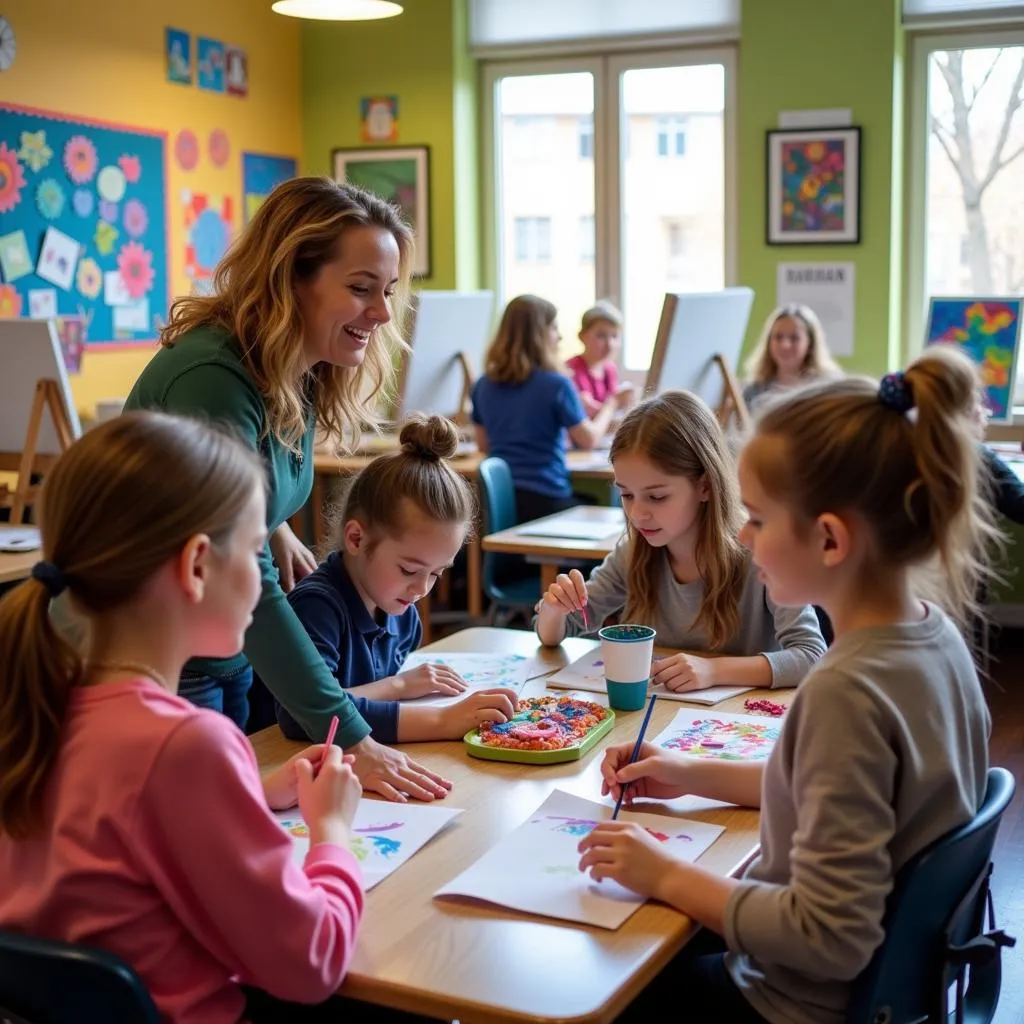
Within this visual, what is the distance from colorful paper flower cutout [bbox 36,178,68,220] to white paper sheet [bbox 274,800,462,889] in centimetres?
391

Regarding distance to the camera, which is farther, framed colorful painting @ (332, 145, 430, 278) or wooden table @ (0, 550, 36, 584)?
framed colorful painting @ (332, 145, 430, 278)

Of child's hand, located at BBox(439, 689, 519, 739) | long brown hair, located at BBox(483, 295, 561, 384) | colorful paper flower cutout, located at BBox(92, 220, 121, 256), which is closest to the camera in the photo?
child's hand, located at BBox(439, 689, 519, 739)

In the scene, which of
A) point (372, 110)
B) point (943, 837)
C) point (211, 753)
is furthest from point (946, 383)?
point (372, 110)

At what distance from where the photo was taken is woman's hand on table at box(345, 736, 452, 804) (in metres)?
1.64

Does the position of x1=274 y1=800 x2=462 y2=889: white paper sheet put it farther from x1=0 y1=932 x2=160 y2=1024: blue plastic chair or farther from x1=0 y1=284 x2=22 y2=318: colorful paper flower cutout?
x1=0 y1=284 x2=22 y2=318: colorful paper flower cutout

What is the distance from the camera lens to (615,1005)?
1.17m

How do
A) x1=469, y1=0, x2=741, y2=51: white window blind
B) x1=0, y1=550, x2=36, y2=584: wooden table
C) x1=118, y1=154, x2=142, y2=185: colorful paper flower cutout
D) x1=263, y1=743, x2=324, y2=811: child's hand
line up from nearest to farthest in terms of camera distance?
1. x1=263, y1=743, x2=324, y2=811: child's hand
2. x1=0, y1=550, x2=36, y2=584: wooden table
3. x1=118, y1=154, x2=142, y2=185: colorful paper flower cutout
4. x1=469, y1=0, x2=741, y2=51: white window blind

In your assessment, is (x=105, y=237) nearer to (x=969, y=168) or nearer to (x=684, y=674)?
(x=969, y=168)

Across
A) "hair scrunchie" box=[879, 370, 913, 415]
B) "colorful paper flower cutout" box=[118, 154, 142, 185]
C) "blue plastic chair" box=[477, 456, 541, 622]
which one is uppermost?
"colorful paper flower cutout" box=[118, 154, 142, 185]

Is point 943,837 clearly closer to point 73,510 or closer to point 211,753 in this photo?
point 211,753

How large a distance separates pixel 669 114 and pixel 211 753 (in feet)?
17.8

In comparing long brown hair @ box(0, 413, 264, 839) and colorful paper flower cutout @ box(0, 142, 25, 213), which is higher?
colorful paper flower cutout @ box(0, 142, 25, 213)

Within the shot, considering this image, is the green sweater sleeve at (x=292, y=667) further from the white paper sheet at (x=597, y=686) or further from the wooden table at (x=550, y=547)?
the wooden table at (x=550, y=547)

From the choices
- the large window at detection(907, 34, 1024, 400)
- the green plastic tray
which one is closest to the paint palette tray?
the green plastic tray
